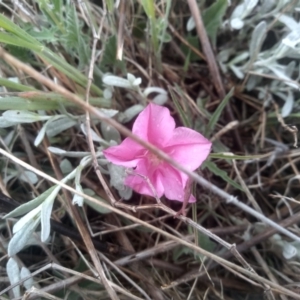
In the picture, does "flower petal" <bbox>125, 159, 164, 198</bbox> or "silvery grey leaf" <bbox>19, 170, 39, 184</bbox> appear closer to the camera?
"flower petal" <bbox>125, 159, 164, 198</bbox>

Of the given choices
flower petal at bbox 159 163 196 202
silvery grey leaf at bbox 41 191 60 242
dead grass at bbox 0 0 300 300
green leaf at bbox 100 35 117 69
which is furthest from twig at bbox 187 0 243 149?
silvery grey leaf at bbox 41 191 60 242

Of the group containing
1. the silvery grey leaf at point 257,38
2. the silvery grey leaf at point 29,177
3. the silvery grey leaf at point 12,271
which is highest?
the silvery grey leaf at point 257,38

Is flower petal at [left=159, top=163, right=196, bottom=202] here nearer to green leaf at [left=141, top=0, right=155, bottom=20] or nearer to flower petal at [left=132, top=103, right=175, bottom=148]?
flower petal at [left=132, top=103, right=175, bottom=148]

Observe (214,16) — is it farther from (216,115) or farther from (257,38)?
(216,115)

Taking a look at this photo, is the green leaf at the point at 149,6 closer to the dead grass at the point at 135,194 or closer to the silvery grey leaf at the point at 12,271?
the dead grass at the point at 135,194

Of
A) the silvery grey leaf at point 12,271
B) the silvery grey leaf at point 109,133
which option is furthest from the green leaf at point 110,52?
the silvery grey leaf at point 12,271

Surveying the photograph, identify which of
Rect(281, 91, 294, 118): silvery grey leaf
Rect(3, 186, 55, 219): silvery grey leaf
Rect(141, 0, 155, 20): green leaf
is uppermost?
Rect(141, 0, 155, 20): green leaf

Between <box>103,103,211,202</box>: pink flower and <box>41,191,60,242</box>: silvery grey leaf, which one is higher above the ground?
<box>103,103,211,202</box>: pink flower
